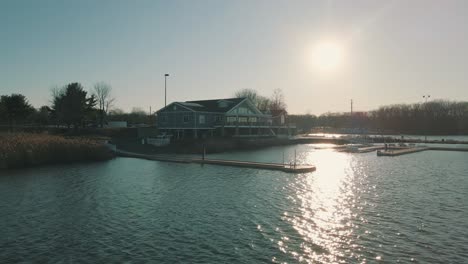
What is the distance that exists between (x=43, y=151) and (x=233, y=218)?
89.9 feet

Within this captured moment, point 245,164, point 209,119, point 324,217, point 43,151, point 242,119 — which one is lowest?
point 324,217

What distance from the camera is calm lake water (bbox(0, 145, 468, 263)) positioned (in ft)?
39.1

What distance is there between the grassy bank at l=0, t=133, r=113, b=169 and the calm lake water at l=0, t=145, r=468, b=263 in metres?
5.04

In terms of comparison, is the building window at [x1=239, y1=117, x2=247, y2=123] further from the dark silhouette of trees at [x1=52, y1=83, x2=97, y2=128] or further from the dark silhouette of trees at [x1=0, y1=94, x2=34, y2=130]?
the dark silhouette of trees at [x1=0, y1=94, x2=34, y2=130]

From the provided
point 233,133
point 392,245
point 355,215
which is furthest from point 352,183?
point 233,133

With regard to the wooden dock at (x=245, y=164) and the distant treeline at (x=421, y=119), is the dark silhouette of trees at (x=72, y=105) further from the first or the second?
the distant treeline at (x=421, y=119)

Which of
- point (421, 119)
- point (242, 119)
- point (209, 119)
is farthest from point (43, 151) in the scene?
point (421, 119)

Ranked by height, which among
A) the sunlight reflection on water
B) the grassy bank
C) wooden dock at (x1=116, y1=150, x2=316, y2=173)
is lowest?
the sunlight reflection on water

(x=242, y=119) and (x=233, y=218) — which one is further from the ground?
(x=242, y=119)

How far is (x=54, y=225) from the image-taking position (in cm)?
1515

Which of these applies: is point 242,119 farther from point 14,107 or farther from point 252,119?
point 14,107

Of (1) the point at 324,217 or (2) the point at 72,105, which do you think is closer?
(1) the point at 324,217

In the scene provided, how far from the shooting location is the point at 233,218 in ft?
53.2

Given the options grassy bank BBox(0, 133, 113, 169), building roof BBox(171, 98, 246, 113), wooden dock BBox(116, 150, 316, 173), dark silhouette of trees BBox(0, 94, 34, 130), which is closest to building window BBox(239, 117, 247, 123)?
building roof BBox(171, 98, 246, 113)
